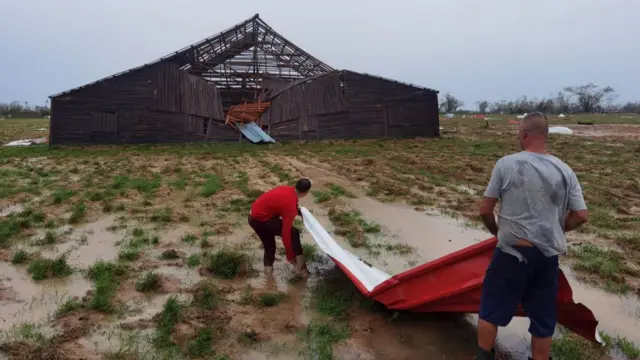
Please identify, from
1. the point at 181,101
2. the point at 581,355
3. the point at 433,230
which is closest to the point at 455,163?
the point at 433,230

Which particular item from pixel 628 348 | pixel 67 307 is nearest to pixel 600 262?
pixel 628 348

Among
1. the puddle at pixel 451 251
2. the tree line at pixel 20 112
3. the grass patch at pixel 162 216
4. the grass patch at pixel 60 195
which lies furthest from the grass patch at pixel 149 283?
the tree line at pixel 20 112

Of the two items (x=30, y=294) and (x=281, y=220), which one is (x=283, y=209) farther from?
(x=30, y=294)

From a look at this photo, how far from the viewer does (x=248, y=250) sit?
629 centimetres

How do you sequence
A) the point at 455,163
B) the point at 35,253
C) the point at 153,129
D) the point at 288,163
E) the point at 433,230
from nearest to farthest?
1. the point at 35,253
2. the point at 433,230
3. the point at 455,163
4. the point at 288,163
5. the point at 153,129

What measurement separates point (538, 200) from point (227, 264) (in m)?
3.67

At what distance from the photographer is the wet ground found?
12.3 feet

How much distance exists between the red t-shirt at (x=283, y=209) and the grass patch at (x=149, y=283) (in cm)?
133

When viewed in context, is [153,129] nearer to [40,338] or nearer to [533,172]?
[40,338]

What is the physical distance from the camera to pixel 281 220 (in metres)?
5.64

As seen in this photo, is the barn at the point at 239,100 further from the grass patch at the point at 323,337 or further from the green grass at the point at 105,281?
the grass patch at the point at 323,337

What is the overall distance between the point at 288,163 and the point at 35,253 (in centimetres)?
997

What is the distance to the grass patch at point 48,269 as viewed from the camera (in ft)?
16.9

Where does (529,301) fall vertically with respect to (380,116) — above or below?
below
